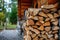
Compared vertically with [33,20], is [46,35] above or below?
below

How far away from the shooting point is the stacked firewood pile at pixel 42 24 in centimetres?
502

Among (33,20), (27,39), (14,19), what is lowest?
(14,19)

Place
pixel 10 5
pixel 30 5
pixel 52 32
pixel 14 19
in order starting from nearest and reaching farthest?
pixel 52 32 < pixel 30 5 < pixel 14 19 < pixel 10 5

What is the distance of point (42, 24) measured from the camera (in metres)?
5.05

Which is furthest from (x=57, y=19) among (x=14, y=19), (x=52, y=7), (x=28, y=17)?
(x=14, y=19)

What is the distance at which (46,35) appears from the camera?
16.5 feet

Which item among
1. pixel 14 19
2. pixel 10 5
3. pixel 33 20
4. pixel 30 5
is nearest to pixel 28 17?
pixel 33 20

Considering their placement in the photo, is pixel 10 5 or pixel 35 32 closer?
pixel 35 32

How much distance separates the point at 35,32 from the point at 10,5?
18.9 m

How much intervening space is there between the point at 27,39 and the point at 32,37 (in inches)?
5.4

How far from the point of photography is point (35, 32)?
16.5ft

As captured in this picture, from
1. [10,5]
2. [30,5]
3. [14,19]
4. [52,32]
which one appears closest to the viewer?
[52,32]

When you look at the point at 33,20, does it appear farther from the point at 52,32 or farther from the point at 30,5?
the point at 30,5

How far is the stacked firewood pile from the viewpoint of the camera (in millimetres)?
5016
